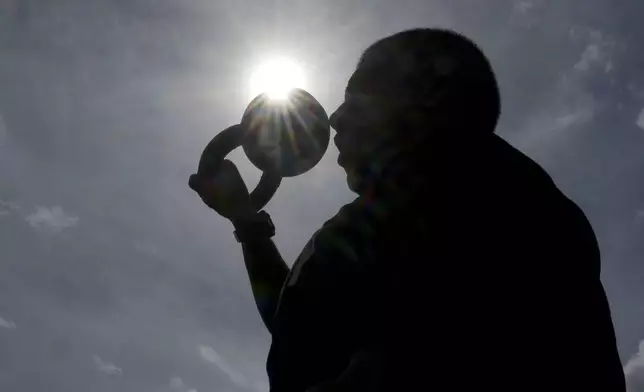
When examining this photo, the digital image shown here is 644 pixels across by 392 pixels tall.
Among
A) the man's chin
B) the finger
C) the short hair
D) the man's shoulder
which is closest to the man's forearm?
the finger

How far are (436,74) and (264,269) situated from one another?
1.61m

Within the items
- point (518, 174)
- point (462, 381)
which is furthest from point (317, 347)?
point (518, 174)

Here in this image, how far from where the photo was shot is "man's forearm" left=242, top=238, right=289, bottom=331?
340cm

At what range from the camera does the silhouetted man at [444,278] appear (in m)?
2.07

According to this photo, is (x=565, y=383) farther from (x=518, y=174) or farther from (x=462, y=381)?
(x=518, y=174)

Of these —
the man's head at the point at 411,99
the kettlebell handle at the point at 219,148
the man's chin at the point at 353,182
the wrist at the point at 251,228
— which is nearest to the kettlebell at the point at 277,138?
the kettlebell handle at the point at 219,148

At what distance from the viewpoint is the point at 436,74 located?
263 centimetres

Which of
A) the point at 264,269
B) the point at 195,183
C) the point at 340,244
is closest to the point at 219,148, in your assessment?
the point at 195,183

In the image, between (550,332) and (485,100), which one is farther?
(485,100)

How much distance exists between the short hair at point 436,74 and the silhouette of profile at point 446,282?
2cm

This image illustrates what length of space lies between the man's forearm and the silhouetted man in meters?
1.05

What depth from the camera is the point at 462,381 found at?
6.66ft

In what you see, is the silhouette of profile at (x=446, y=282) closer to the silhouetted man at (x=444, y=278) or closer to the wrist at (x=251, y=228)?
the silhouetted man at (x=444, y=278)

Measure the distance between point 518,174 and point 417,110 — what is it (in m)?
0.51
